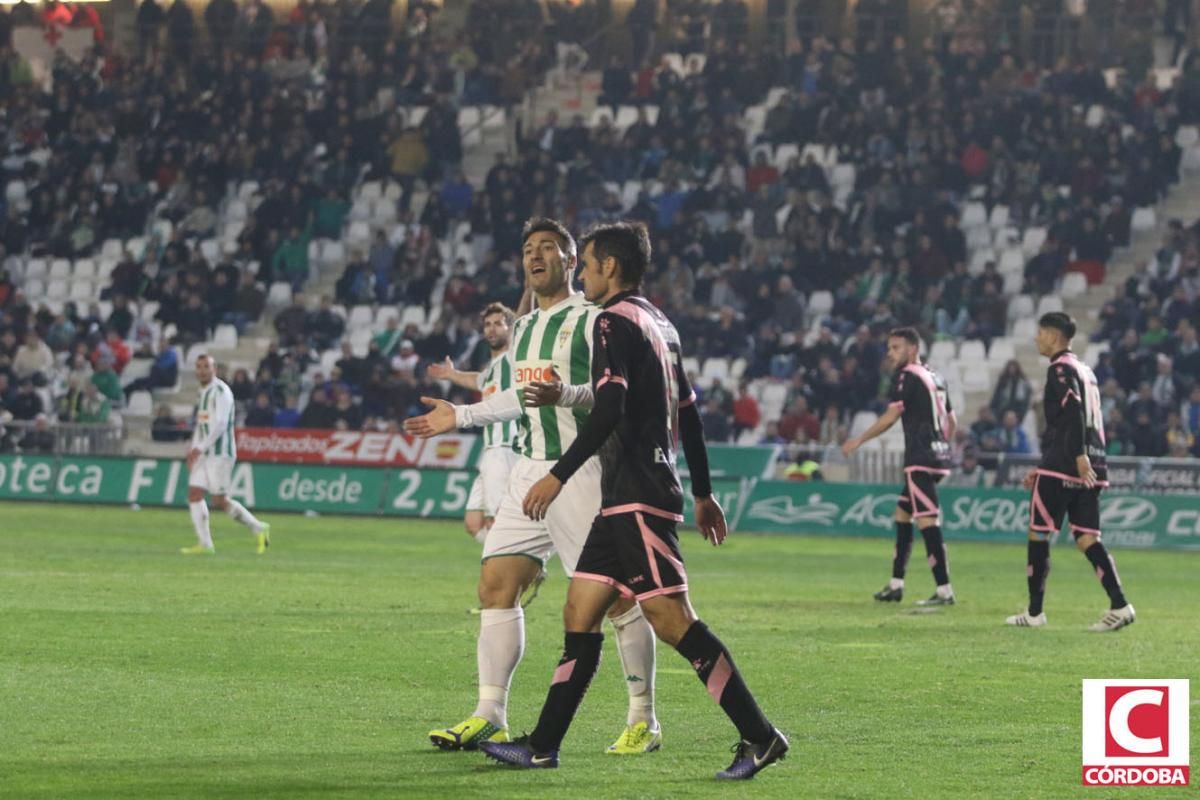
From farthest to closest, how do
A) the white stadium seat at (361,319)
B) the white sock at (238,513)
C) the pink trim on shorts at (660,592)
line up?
the white stadium seat at (361,319), the white sock at (238,513), the pink trim on shorts at (660,592)

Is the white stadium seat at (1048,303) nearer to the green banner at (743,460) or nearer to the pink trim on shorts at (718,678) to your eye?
the green banner at (743,460)

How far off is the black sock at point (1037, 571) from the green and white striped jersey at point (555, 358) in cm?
739

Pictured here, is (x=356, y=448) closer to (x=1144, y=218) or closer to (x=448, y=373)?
(x=1144, y=218)

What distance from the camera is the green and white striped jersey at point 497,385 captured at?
14.3 metres

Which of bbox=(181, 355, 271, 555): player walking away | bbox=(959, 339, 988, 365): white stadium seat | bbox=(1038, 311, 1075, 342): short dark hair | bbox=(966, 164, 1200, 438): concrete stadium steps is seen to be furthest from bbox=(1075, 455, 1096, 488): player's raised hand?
bbox=(959, 339, 988, 365): white stadium seat

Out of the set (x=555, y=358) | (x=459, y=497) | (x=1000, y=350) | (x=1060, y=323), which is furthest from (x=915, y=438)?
(x=1000, y=350)

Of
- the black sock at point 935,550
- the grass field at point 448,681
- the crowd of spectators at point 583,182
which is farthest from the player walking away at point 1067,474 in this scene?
the crowd of spectators at point 583,182

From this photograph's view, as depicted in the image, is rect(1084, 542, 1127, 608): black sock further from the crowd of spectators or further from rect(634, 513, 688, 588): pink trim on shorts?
the crowd of spectators

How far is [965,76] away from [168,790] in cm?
3232

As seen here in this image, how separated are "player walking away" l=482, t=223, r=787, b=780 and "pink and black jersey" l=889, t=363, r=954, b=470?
9.64m

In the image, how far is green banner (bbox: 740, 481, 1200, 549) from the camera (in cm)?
2802

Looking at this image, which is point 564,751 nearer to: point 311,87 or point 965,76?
point 965,76

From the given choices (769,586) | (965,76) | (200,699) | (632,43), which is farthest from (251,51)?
(200,699)

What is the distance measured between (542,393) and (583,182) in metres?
30.9
